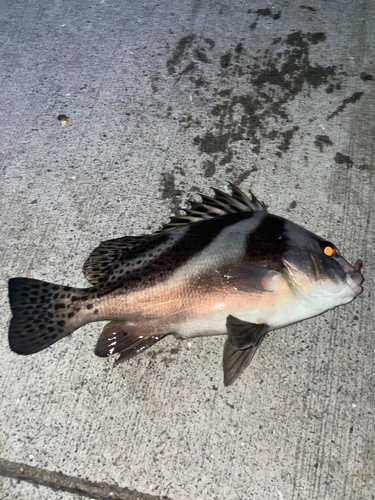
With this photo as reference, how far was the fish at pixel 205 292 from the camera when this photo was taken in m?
2.09

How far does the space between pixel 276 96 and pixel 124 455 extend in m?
2.64

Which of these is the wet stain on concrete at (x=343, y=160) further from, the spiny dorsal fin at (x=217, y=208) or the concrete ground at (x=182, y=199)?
the spiny dorsal fin at (x=217, y=208)

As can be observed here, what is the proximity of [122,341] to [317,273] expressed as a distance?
40.8 inches

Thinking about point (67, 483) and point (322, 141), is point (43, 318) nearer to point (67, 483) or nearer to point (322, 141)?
point (67, 483)

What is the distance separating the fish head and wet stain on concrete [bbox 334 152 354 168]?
1.06 meters

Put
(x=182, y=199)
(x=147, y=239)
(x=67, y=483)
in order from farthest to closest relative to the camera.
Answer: (x=182, y=199) → (x=147, y=239) → (x=67, y=483)

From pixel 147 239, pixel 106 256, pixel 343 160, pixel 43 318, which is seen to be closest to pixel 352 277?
pixel 147 239

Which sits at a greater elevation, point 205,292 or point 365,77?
point 365,77

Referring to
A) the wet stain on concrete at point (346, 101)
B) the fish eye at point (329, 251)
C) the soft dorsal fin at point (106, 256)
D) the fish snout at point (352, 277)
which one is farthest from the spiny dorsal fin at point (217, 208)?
the wet stain on concrete at point (346, 101)

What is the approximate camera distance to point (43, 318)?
7.29ft

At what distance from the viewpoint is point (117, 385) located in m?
2.34

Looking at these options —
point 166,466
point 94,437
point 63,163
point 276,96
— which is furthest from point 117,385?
point 276,96

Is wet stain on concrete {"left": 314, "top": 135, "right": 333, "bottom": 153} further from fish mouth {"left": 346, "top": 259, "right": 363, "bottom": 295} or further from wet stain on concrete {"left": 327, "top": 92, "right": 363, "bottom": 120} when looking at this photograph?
fish mouth {"left": 346, "top": 259, "right": 363, "bottom": 295}

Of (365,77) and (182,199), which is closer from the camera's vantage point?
(182,199)
